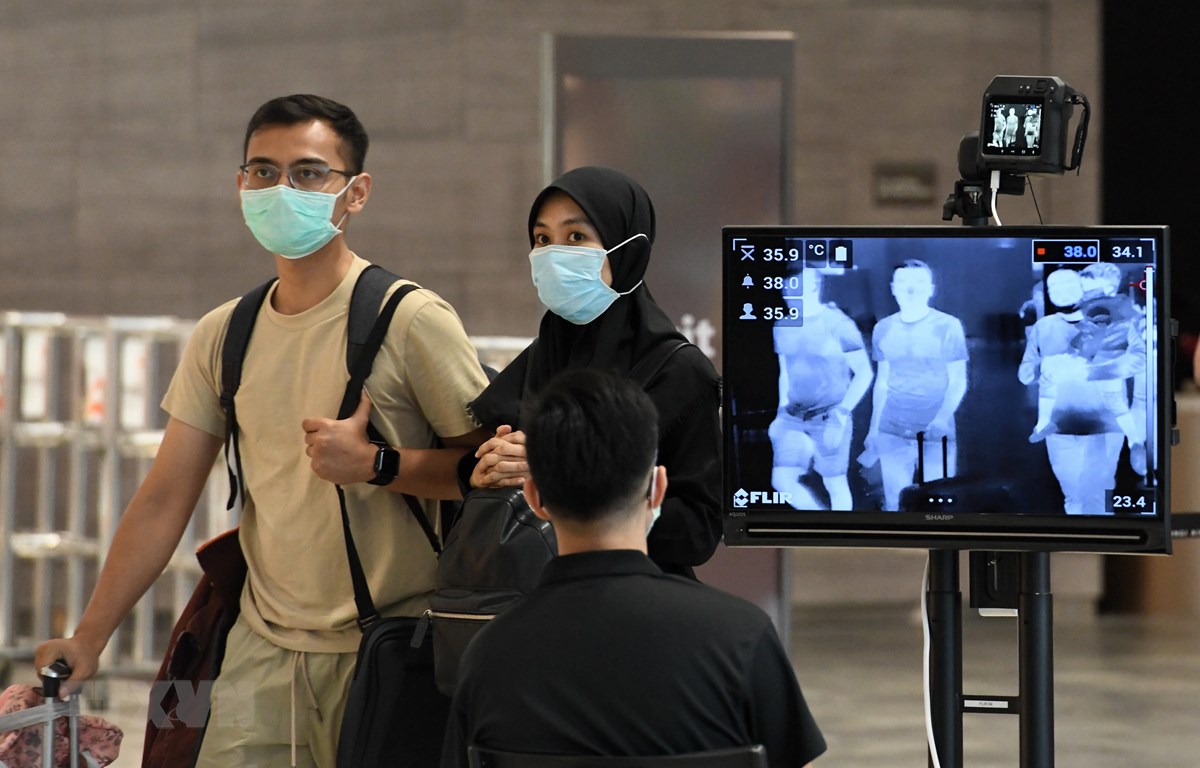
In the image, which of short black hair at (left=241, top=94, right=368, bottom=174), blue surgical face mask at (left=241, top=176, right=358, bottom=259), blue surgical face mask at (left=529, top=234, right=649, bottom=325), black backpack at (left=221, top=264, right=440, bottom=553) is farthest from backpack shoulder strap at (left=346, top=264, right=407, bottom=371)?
blue surgical face mask at (left=529, top=234, right=649, bottom=325)

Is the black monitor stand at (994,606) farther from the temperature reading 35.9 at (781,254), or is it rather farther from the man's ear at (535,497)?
the man's ear at (535,497)

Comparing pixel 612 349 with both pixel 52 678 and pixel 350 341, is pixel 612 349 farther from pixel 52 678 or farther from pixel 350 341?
pixel 52 678

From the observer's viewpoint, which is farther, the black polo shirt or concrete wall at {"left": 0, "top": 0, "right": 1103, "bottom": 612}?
concrete wall at {"left": 0, "top": 0, "right": 1103, "bottom": 612}

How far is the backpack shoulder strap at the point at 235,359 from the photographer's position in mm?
2990

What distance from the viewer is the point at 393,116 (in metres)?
9.09

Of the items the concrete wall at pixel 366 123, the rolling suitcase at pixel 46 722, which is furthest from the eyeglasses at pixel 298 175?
the concrete wall at pixel 366 123

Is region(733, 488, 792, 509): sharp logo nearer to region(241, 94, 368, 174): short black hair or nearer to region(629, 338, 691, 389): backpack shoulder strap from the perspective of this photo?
region(629, 338, 691, 389): backpack shoulder strap

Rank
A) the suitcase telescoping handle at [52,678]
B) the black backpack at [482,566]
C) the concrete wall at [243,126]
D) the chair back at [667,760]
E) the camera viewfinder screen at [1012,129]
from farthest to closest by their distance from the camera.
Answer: the concrete wall at [243,126]
the camera viewfinder screen at [1012,129]
the suitcase telescoping handle at [52,678]
the black backpack at [482,566]
the chair back at [667,760]

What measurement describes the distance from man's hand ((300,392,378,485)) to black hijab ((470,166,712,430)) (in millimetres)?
207

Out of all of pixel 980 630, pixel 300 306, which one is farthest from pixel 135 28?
pixel 300 306

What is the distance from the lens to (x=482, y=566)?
2541mm

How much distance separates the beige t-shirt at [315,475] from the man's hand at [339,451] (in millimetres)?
129

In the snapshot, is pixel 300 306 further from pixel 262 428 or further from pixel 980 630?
pixel 980 630

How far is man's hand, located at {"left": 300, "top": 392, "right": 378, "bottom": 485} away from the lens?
2.74m
